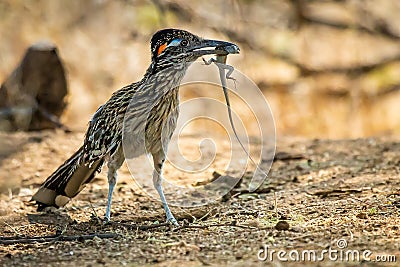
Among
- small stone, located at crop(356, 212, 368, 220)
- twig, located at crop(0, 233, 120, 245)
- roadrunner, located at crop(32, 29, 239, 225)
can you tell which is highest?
roadrunner, located at crop(32, 29, 239, 225)

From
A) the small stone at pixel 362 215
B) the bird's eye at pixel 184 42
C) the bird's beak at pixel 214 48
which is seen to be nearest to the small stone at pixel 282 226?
the small stone at pixel 362 215

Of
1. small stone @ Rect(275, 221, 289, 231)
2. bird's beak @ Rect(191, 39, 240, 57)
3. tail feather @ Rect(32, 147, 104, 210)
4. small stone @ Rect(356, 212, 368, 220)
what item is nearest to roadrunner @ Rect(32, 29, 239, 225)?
bird's beak @ Rect(191, 39, 240, 57)

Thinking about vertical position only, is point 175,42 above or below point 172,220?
above

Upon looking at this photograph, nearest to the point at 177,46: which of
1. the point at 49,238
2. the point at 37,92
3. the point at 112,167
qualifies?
the point at 112,167

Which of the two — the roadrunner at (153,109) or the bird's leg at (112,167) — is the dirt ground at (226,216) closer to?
the bird's leg at (112,167)

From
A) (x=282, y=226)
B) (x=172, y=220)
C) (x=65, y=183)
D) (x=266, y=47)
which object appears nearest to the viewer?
(x=282, y=226)

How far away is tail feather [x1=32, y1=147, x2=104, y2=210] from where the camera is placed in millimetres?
5562

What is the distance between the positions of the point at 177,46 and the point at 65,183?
1.47m

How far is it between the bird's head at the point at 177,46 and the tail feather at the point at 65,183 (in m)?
1.09

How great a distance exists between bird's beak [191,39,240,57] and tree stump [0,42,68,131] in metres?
3.82

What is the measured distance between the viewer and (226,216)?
5.09 meters

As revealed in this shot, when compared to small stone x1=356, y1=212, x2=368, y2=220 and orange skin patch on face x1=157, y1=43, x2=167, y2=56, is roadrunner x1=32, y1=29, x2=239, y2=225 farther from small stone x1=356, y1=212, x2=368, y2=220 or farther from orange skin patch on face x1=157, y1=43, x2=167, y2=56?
small stone x1=356, y1=212, x2=368, y2=220

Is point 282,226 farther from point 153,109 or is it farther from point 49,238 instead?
point 49,238

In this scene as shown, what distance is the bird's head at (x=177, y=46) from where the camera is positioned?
16.7 ft
